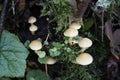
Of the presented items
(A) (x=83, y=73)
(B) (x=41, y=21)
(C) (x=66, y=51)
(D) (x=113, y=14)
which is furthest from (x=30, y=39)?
(D) (x=113, y=14)

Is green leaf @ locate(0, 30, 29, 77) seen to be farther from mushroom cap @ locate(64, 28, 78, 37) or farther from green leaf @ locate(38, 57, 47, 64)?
mushroom cap @ locate(64, 28, 78, 37)

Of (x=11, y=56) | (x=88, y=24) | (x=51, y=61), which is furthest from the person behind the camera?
(x=88, y=24)

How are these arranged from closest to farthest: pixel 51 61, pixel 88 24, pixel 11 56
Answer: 1. pixel 11 56
2. pixel 51 61
3. pixel 88 24

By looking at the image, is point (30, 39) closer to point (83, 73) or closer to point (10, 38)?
point (10, 38)

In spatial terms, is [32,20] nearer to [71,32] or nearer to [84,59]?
[71,32]

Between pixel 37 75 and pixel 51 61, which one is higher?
pixel 51 61

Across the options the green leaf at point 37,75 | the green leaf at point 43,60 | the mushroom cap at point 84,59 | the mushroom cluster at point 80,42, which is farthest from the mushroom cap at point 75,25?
the green leaf at point 37,75

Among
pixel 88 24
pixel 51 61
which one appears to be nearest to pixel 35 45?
pixel 51 61

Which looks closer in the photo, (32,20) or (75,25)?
(75,25)
